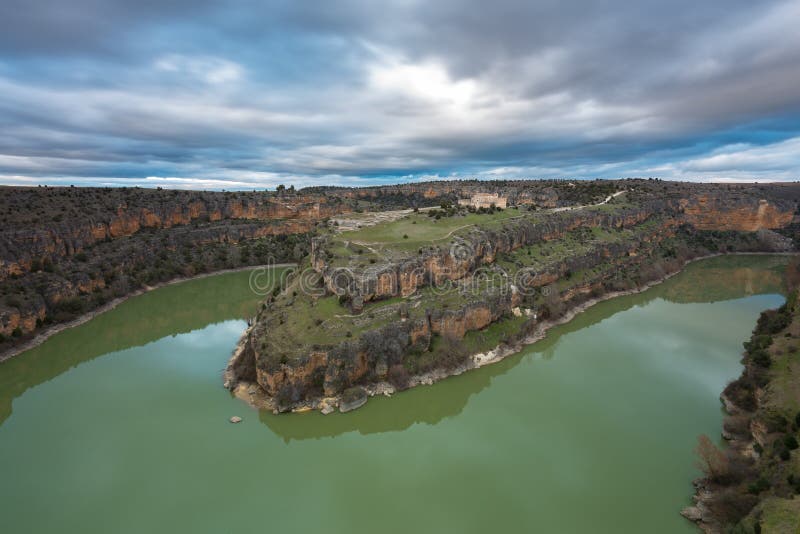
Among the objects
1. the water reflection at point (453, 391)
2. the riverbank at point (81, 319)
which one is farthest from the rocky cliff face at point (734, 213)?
the riverbank at point (81, 319)

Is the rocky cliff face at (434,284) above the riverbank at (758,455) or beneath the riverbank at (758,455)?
above

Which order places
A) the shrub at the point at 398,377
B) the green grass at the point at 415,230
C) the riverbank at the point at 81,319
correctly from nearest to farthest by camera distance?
the shrub at the point at 398,377, the riverbank at the point at 81,319, the green grass at the point at 415,230

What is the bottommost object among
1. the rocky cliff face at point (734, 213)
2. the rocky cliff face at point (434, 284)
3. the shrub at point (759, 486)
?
the shrub at point (759, 486)

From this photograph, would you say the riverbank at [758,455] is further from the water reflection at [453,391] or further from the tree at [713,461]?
the water reflection at [453,391]

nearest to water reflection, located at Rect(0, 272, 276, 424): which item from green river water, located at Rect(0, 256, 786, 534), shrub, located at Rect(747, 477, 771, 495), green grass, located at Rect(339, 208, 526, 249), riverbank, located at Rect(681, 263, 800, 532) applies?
green river water, located at Rect(0, 256, 786, 534)

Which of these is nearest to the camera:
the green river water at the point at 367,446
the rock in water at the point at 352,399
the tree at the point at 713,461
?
the green river water at the point at 367,446

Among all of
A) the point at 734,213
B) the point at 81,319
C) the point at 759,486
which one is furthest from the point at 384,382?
the point at 734,213

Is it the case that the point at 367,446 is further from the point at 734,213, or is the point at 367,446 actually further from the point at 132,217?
the point at 734,213

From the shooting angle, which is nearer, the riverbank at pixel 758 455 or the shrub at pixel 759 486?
the riverbank at pixel 758 455

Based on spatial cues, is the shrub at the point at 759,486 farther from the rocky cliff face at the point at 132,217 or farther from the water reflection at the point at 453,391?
the rocky cliff face at the point at 132,217

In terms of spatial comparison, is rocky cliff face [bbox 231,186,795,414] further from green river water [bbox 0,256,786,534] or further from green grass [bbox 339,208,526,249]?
green grass [bbox 339,208,526,249]
